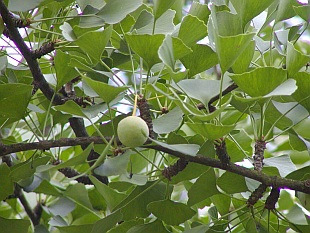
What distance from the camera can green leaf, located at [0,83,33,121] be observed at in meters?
0.65

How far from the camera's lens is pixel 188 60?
24.9 inches

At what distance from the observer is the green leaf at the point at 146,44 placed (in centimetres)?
56

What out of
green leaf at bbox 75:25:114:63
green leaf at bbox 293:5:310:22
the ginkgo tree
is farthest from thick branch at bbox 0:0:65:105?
green leaf at bbox 293:5:310:22

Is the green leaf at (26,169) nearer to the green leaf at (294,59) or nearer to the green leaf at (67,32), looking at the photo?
the green leaf at (67,32)

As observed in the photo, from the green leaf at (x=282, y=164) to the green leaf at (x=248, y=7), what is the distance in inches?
6.5

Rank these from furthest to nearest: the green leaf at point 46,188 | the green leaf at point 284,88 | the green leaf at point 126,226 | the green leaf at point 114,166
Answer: the green leaf at point 46,188 < the green leaf at point 126,226 < the green leaf at point 114,166 < the green leaf at point 284,88

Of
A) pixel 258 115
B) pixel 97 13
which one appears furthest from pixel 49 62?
pixel 258 115

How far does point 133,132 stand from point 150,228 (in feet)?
0.60

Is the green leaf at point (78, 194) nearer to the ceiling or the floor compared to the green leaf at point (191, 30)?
nearer to the floor

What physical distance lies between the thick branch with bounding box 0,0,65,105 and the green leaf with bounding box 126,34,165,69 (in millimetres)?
155

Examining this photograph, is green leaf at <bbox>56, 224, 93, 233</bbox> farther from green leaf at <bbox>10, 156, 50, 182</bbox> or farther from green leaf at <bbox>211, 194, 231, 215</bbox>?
green leaf at <bbox>211, 194, 231, 215</bbox>

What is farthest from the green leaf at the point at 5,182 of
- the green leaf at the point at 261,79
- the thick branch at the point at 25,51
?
the green leaf at the point at 261,79

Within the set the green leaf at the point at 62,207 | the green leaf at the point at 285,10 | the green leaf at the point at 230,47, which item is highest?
the green leaf at the point at 285,10

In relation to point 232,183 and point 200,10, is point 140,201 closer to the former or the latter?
point 232,183
